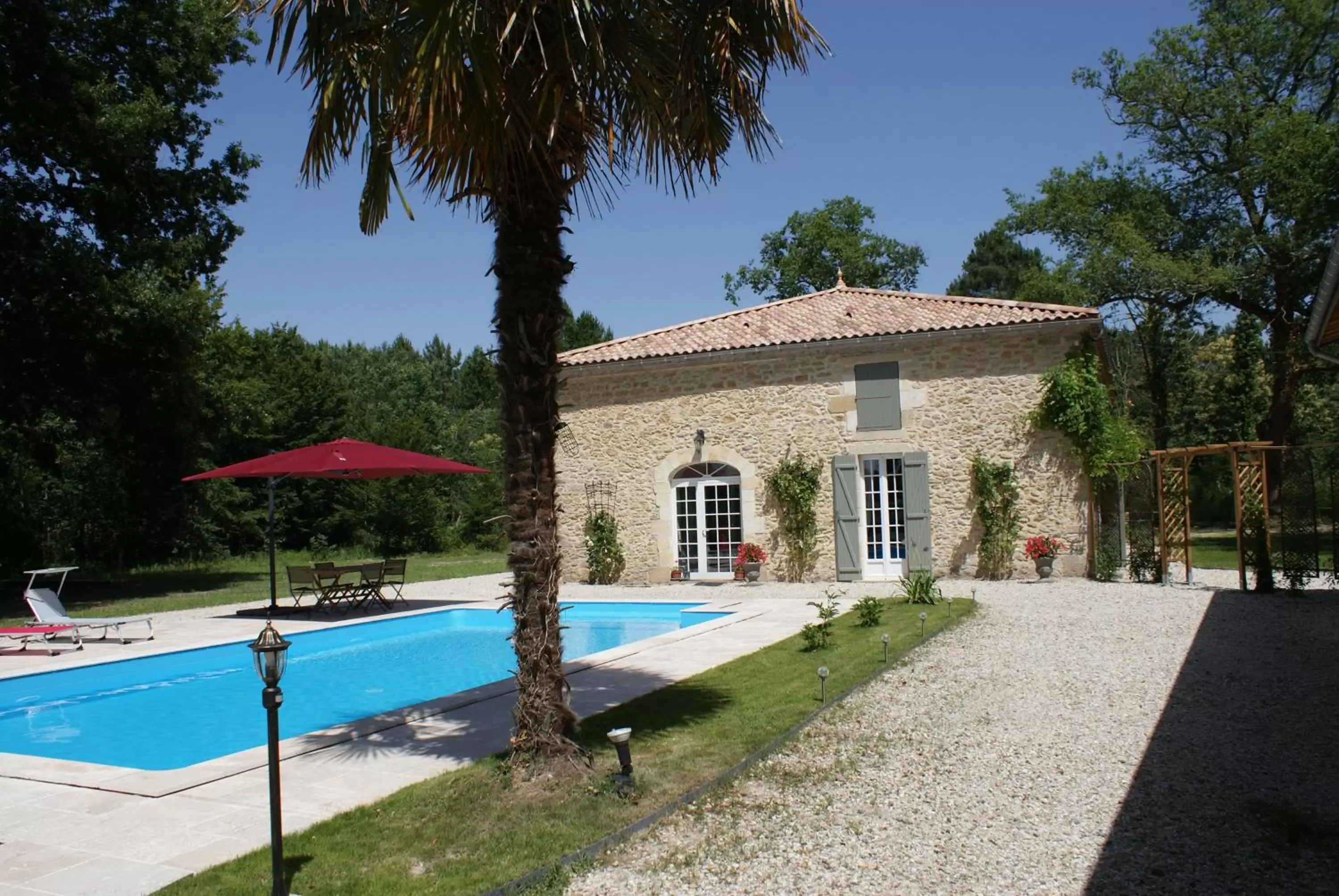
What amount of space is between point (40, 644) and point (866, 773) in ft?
36.9

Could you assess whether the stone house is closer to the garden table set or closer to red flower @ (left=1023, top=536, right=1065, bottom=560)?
red flower @ (left=1023, top=536, right=1065, bottom=560)

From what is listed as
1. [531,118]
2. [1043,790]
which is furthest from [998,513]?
[531,118]

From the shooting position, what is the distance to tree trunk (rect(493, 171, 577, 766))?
5.22m

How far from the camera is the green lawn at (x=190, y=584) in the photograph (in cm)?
1631

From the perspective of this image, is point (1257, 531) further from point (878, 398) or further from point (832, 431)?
point (832, 431)

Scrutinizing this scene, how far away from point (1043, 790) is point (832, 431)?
12.0 metres

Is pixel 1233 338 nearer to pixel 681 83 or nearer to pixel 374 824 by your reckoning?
pixel 681 83

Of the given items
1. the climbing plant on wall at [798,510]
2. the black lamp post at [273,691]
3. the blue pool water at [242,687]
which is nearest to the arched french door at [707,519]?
the climbing plant on wall at [798,510]

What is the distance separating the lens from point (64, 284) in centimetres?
1598

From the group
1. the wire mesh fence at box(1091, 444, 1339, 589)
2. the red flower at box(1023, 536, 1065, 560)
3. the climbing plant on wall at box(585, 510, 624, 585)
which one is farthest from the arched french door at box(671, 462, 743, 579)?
the wire mesh fence at box(1091, 444, 1339, 589)

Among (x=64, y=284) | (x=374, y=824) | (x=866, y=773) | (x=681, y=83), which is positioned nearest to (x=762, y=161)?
(x=681, y=83)

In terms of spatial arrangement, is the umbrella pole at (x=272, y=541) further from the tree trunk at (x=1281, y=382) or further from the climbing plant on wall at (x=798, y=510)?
the tree trunk at (x=1281, y=382)

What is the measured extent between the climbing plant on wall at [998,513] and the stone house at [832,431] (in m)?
0.19

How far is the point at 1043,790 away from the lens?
505 cm
